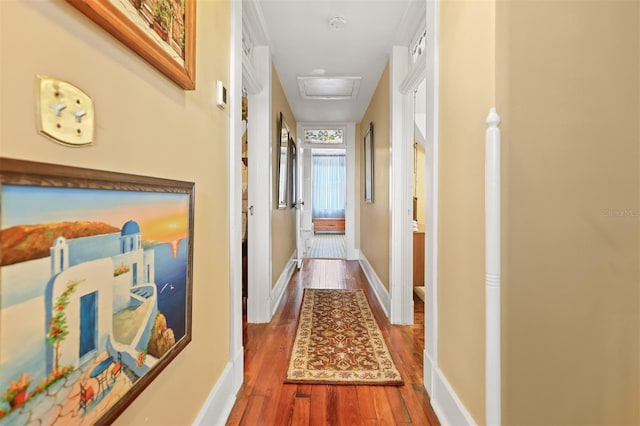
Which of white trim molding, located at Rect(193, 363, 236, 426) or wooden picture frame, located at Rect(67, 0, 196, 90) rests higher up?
wooden picture frame, located at Rect(67, 0, 196, 90)

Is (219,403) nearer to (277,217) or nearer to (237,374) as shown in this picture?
(237,374)

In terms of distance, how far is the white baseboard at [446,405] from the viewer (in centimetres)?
132

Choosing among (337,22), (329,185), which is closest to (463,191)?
(337,22)

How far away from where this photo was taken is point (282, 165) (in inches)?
145

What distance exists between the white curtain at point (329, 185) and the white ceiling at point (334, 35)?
6.55 meters

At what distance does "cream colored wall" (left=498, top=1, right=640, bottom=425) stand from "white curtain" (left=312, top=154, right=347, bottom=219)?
929 centimetres

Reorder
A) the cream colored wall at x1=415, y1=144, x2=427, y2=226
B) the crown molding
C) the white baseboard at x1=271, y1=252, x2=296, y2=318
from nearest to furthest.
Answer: the crown molding → the white baseboard at x1=271, y1=252, x2=296, y2=318 → the cream colored wall at x1=415, y1=144, x2=427, y2=226

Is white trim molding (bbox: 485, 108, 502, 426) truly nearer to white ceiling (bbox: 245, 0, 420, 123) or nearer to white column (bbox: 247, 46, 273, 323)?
white ceiling (bbox: 245, 0, 420, 123)

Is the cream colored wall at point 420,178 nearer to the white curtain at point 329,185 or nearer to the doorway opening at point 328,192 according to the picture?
the doorway opening at point 328,192

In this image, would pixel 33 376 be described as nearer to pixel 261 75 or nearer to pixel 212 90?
pixel 212 90

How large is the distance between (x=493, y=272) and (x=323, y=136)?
5291 millimetres

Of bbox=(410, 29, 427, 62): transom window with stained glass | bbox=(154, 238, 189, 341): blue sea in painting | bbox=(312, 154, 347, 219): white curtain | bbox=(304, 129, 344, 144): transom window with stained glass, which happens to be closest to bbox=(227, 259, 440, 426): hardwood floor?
bbox=(154, 238, 189, 341): blue sea in painting

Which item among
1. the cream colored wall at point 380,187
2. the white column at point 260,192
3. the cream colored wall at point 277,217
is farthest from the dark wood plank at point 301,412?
the cream colored wall at point 380,187

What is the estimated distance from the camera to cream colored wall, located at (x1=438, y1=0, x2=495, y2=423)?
119cm
